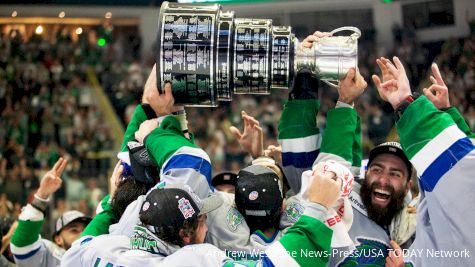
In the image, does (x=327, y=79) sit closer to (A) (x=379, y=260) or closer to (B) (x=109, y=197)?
(A) (x=379, y=260)

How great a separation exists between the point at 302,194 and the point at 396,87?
1.37 feet

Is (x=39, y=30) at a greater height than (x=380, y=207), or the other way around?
(x=380, y=207)

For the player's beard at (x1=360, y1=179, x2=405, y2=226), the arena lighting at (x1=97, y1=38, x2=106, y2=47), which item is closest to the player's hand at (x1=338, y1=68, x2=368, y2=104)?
the player's beard at (x1=360, y1=179, x2=405, y2=226)

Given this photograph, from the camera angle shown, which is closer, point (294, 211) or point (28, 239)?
point (294, 211)

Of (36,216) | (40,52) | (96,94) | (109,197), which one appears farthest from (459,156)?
(40,52)

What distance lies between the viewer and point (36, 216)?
3307 millimetres

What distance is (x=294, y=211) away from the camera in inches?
96.3

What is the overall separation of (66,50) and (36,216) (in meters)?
9.65

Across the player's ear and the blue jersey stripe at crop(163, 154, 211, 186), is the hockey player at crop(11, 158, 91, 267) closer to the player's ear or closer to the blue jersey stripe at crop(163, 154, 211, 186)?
the blue jersey stripe at crop(163, 154, 211, 186)

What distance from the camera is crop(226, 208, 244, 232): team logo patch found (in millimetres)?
2375

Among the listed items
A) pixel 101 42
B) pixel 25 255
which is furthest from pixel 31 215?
pixel 101 42

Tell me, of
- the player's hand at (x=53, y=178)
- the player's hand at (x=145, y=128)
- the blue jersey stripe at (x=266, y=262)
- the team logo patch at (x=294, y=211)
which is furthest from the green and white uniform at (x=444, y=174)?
the player's hand at (x=53, y=178)

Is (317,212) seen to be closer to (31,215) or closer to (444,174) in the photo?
(444,174)

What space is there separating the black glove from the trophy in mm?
299
